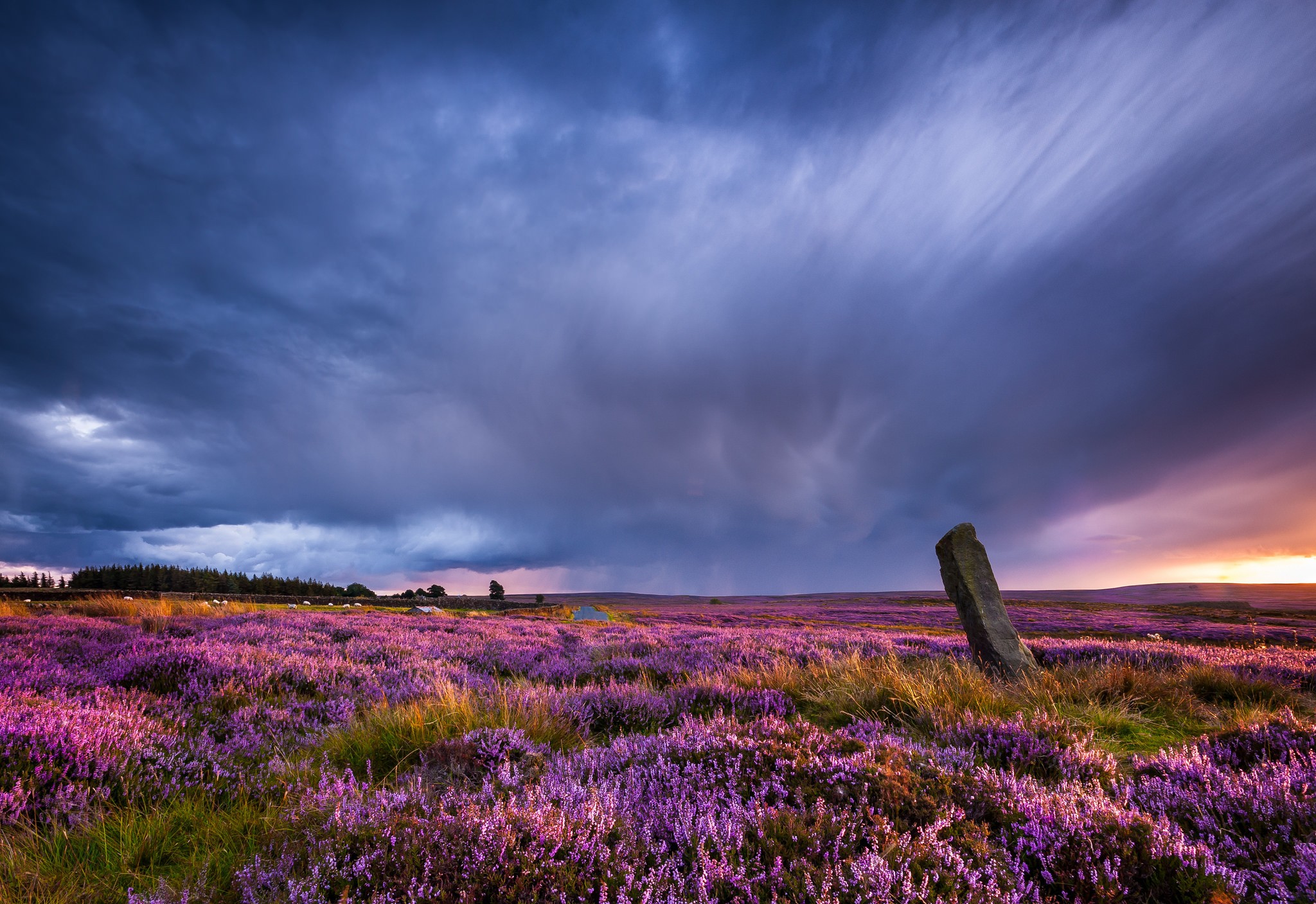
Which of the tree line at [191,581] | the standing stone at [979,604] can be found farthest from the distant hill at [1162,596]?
the standing stone at [979,604]

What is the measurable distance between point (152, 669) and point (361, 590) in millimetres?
52105

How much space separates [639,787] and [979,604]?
8124 millimetres

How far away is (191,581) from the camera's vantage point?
46.2 meters

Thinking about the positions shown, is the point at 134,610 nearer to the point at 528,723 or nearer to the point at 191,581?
the point at 528,723

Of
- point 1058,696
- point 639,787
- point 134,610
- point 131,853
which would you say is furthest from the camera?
point 134,610

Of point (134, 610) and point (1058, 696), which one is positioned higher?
point (134, 610)

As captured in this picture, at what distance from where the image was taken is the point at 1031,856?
2.38 metres

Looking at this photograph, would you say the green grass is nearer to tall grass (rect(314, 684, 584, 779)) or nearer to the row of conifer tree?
tall grass (rect(314, 684, 584, 779))

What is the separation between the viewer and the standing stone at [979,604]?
8.32 meters

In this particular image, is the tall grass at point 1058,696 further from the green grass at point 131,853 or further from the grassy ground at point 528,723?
the green grass at point 131,853

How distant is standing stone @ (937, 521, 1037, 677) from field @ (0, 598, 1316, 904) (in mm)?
1182

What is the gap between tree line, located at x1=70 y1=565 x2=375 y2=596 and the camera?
42812 millimetres

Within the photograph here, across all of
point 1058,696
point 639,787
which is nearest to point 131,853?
point 639,787

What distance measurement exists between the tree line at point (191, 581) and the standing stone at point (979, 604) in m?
49.4
